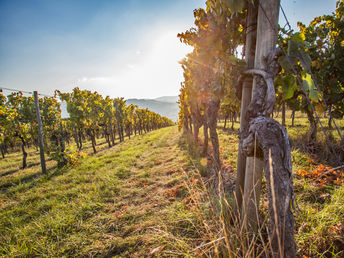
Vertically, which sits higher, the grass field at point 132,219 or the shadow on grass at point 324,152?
the shadow on grass at point 324,152

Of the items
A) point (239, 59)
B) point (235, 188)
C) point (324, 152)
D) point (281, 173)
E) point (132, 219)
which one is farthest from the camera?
point (324, 152)

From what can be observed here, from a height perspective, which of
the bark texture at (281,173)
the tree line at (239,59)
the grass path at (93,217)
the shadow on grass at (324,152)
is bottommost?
the grass path at (93,217)

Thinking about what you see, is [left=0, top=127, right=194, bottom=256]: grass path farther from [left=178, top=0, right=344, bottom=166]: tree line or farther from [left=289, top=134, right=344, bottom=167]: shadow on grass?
[left=289, top=134, right=344, bottom=167]: shadow on grass

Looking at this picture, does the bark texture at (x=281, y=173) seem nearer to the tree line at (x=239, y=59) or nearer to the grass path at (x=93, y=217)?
the tree line at (x=239, y=59)

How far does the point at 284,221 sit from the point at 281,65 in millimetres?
1517

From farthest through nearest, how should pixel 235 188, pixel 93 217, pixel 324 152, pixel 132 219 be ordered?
pixel 324 152, pixel 93 217, pixel 132 219, pixel 235 188

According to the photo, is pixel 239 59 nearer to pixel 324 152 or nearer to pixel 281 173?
pixel 281 173

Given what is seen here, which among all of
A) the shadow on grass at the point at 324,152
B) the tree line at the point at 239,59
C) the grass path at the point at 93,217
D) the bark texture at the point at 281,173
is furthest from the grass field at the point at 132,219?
the tree line at the point at 239,59

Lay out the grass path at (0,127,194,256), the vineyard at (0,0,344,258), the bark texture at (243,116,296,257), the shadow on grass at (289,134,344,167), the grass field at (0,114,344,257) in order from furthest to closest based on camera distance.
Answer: the shadow on grass at (289,134,344,167), the grass path at (0,127,194,256), the grass field at (0,114,344,257), the vineyard at (0,0,344,258), the bark texture at (243,116,296,257)

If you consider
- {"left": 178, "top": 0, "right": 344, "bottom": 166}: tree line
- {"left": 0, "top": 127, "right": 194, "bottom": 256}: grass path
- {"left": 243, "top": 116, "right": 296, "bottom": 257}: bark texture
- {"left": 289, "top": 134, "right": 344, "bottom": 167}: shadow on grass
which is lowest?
{"left": 0, "top": 127, "right": 194, "bottom": 256}: grass path

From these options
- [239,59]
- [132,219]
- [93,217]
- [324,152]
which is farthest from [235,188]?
[324,152]

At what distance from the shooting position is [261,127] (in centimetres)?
130

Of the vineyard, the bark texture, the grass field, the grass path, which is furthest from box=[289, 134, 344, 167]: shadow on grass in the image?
the grass path

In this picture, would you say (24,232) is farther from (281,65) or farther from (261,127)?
(281,65)
